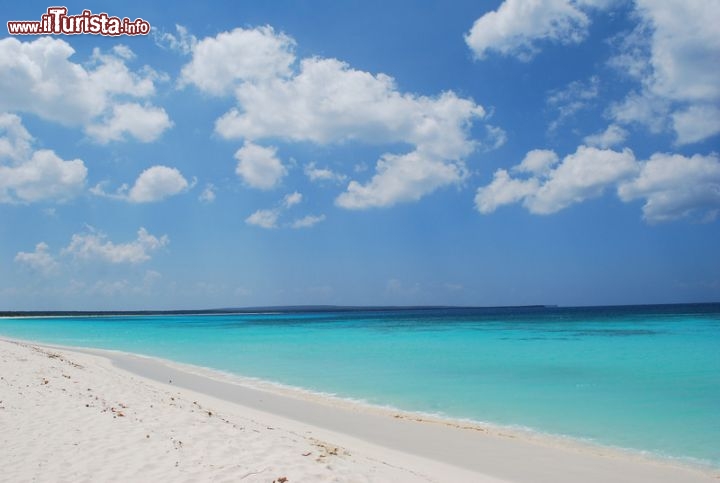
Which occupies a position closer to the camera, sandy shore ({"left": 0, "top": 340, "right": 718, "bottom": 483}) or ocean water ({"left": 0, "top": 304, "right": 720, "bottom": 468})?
sandy shore ({"left": 0, "top": 340, "right": 718, "bottom": 483})

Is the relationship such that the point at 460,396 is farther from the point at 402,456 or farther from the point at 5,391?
the point at 5,391

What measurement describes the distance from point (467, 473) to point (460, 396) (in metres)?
6.74

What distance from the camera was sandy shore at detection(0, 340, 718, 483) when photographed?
577 centimetres

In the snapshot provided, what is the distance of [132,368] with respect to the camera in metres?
19.0

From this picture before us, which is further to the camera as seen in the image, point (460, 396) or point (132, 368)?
point (132, 368)

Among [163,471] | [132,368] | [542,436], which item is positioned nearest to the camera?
[163,471]

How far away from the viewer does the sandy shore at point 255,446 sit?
5.77m

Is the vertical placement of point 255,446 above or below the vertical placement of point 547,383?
above

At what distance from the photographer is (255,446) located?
6.75 m

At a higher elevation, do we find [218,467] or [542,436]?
[218,467]

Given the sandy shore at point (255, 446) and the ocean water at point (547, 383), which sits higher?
the sandy shore at point (255, 446)

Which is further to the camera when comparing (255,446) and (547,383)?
(547,383)

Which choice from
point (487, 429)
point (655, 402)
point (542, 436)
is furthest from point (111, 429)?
point (655, 402)

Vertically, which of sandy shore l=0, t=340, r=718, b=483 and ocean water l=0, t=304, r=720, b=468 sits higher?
sandy shore l=0, t=340, r=718, b=483
